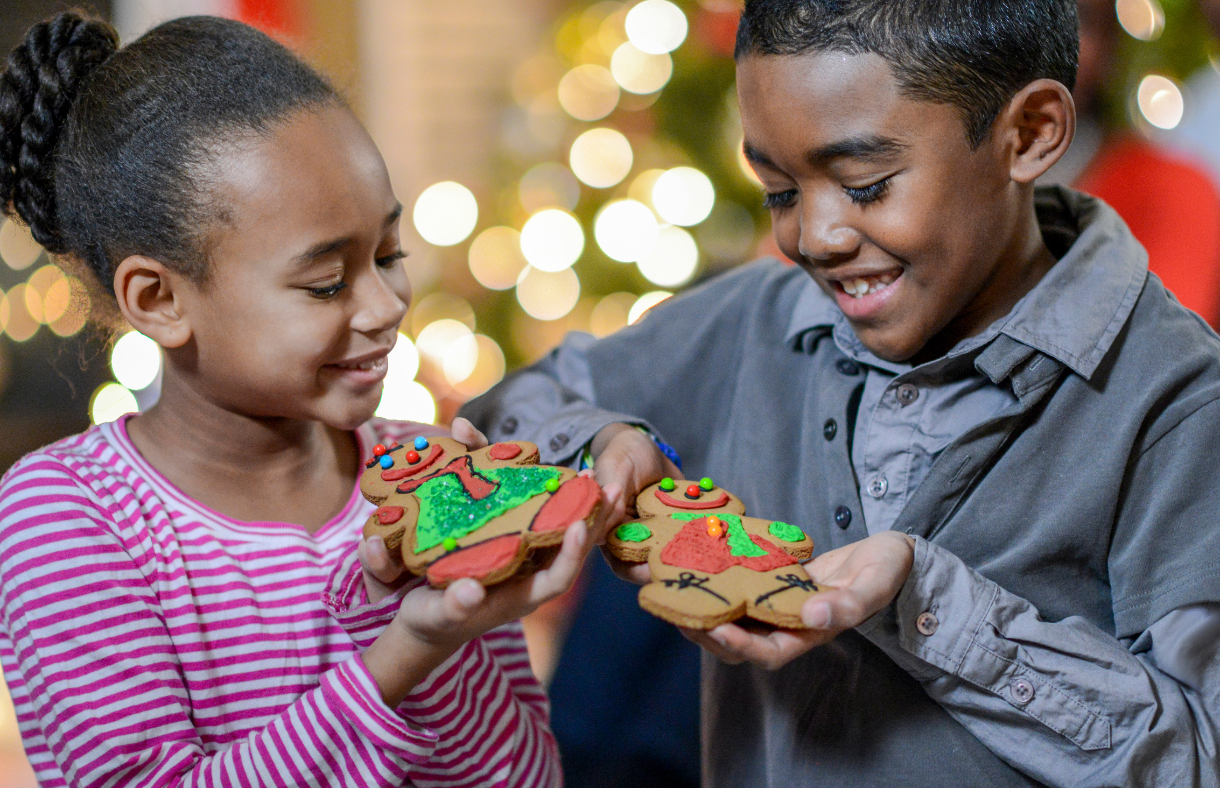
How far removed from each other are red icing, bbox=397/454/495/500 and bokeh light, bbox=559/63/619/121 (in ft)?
5.08

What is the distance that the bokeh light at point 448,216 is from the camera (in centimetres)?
262

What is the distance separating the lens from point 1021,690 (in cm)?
89

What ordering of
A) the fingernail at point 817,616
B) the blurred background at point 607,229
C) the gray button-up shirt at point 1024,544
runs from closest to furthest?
the fingernail at point 817,616 < the gray button-up shirt at point 1024,544 < the blurred background at point 607,229

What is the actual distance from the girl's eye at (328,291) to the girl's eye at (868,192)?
550 mm

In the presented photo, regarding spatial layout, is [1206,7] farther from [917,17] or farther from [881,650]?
[881,650]

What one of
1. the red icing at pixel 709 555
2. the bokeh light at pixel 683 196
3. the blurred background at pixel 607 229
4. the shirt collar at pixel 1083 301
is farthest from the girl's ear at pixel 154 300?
the bokeh light at pixel 683 196

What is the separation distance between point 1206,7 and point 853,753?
183 cm

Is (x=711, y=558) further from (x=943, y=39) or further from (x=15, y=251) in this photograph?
(x=15, y=251)

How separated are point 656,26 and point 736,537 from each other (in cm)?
165

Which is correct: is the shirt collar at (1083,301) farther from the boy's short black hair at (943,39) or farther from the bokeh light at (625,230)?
the bokeh light at (625,230)

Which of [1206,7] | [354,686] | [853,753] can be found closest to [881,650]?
[853,753]

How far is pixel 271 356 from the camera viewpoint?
0.94 meters

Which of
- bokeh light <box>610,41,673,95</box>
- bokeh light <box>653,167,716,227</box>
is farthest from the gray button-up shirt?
bokeh light <box>610,41,673,95</box>

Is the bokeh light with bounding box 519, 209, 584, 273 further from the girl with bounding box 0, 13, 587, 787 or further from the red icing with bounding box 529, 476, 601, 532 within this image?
the red icing with bounding box 529, 476, 601, 532
